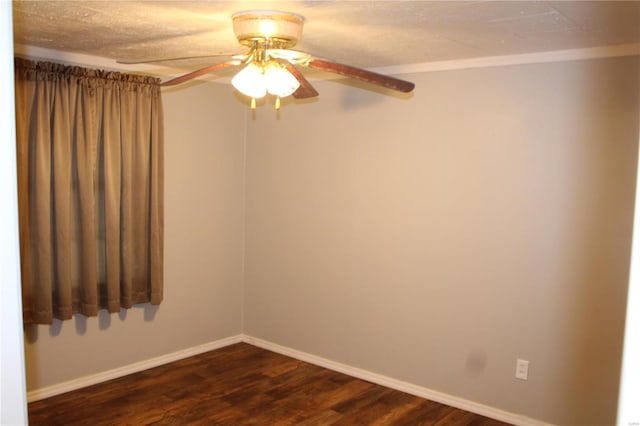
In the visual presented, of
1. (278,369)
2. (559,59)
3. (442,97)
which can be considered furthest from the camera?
(278,369)

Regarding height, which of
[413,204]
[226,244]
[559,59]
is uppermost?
[559,59]

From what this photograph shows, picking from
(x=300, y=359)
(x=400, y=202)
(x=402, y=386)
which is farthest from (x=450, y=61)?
(x=300, y=359)

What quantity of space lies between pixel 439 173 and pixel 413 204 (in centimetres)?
29

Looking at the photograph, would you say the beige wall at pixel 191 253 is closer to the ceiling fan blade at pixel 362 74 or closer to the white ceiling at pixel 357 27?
the white ceiling at pixel 357 27

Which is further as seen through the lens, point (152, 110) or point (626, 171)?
point (152, 110)

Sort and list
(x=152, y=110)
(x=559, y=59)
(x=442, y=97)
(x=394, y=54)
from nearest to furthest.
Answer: (x=559, y=59), (x=394, y=54), (x=442, y=97), (x=152, y=110)

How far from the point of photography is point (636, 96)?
3008mm

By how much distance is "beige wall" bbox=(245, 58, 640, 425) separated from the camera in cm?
316

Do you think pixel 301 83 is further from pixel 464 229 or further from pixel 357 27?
pixel 464 229

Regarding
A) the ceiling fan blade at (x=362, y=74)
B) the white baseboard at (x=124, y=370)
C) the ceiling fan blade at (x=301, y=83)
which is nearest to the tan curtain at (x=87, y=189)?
the white baseboard at (x=124, y=370)

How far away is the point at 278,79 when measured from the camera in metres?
2.42

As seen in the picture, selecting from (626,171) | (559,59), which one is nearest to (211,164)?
(559,59)

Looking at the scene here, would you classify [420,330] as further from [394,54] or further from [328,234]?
[394,54]

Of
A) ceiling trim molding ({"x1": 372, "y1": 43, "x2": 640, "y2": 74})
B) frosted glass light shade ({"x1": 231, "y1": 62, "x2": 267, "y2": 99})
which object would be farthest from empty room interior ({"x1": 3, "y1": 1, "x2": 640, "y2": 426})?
frosted glass light shade ({"x1": 231, "y1": 62, "x2": 267, "y2": 99})
